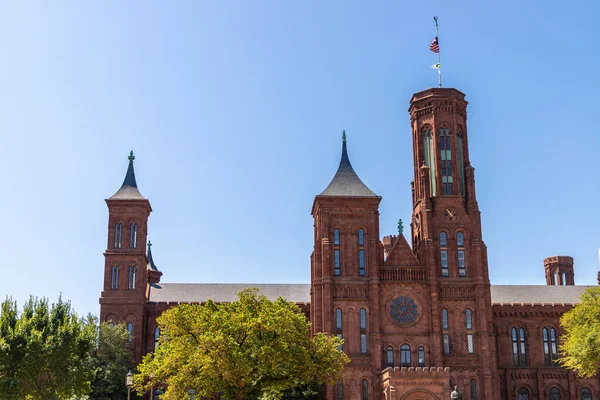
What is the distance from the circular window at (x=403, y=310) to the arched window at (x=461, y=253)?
624cm

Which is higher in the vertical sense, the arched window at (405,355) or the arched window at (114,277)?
the arched window at (114,277)

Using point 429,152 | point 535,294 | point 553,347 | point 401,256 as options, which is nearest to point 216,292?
point 401,256

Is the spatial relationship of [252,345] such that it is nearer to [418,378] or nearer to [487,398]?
[418,378]

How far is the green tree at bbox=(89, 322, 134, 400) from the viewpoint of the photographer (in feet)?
253

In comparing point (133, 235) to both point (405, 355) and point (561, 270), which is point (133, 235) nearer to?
point (405, 355)

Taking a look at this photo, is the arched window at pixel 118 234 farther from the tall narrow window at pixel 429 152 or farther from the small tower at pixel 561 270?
the small tower at pixel 561 270

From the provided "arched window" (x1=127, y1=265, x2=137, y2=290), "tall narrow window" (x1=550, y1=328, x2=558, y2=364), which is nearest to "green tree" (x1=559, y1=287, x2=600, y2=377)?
"tall narrow window" (x1=550, y1=328, x2=558, y2=364)

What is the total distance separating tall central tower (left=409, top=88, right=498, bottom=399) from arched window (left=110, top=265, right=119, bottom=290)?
108 ft

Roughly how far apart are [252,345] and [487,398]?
29850 millimetres

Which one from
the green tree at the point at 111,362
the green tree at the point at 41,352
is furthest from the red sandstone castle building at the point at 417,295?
the green tree at the point at 41,352

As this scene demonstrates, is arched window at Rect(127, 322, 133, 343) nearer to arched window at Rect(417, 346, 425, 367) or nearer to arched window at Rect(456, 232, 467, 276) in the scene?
arched window at Rect(417, 346, 425, 367)

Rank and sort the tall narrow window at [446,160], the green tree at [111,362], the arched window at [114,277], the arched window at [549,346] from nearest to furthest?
1. the green tree at [111,362]
2. the tall narrow window at [446,160]
3. the arched window at [114,277]
4. the arched window at [549,346]

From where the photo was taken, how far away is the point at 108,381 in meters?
77.0

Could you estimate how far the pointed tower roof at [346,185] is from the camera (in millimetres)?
84250
